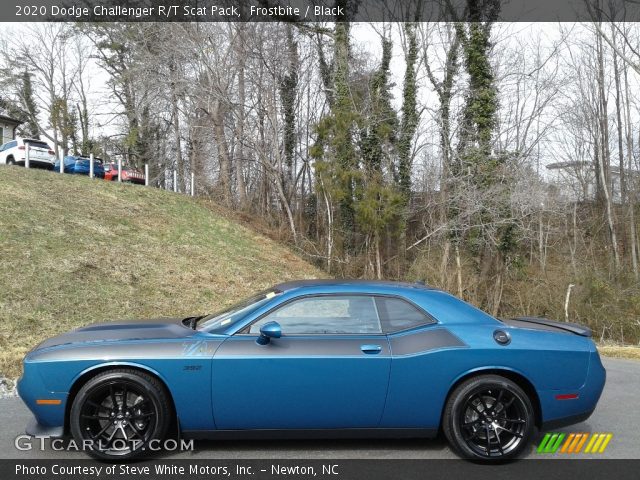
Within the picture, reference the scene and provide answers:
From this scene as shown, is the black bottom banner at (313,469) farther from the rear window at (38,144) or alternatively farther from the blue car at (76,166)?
the rear window at (38,144)

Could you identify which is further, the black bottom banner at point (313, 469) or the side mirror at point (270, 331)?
the side mirror at point (270, 331)

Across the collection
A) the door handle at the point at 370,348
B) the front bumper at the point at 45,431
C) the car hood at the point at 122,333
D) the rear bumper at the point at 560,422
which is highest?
the car hood at the point at 122,333

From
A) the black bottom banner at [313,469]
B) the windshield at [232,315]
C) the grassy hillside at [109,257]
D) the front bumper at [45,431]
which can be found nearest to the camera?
the black bottom banner at [313,469]

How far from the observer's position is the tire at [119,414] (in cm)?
399

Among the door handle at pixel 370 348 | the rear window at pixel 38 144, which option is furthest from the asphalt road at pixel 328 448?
the rear window at pixel 38 144

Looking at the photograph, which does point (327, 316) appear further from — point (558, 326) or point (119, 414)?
point (558, 326)

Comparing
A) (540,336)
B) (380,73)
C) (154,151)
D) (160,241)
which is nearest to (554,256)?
(380,73)

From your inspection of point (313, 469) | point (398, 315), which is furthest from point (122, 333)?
point (398, 315)

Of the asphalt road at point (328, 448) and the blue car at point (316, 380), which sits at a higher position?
the blue car at point (316, 380)

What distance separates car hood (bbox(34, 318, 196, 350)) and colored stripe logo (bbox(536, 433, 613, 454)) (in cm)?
313

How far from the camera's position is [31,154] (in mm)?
21234

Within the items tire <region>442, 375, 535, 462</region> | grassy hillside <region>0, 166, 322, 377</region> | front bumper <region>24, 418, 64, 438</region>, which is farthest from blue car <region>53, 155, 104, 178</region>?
tire <region>442, 375, 535, 462</region>

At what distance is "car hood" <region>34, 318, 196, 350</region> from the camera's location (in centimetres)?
427

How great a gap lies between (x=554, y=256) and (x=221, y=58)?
627 inches
